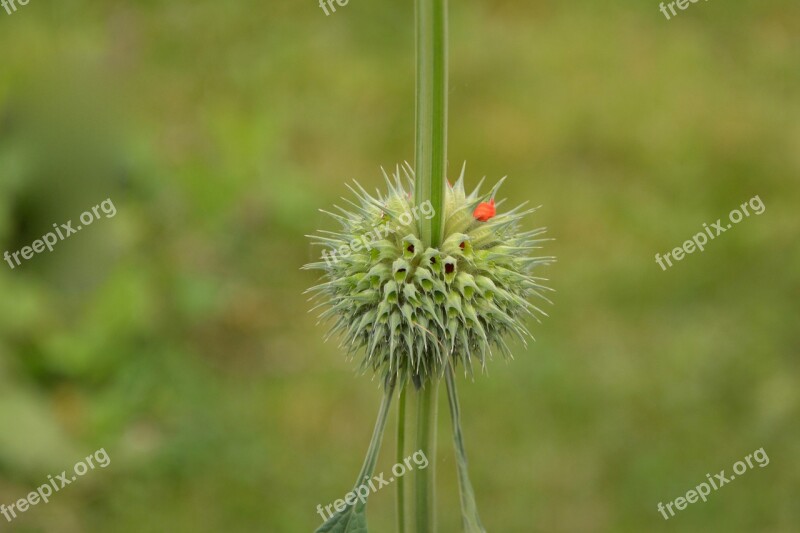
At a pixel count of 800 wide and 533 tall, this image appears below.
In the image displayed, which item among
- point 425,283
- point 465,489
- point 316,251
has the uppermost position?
point 316,251

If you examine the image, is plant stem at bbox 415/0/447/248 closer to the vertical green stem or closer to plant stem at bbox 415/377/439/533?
the vertical green stem

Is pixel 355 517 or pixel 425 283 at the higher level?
pixel 425 283

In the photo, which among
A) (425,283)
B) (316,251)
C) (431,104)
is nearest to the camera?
(431,104)

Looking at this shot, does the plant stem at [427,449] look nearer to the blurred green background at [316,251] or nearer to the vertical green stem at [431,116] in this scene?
the vertical green stem at [431,116]

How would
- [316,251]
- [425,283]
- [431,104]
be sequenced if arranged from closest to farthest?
[431,104]
[425,283]
[316,251]

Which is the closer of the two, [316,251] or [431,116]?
[431,116]

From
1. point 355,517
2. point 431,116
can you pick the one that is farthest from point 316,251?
point 431,116

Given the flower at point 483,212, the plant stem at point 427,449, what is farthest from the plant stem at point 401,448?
the flower at point 483,212

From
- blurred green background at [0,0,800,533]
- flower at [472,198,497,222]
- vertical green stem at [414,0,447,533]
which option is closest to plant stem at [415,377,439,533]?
vertical green stem at [414,0,447,533]

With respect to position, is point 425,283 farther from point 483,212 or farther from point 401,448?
point 401,448
